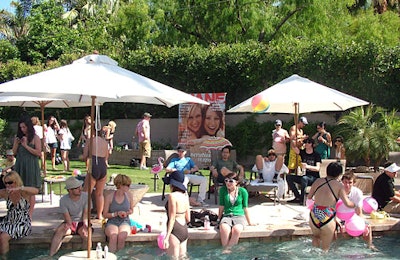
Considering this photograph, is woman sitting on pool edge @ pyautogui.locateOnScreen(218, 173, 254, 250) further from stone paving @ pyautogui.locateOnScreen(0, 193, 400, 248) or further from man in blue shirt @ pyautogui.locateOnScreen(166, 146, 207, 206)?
man in blue shirt @ pyautogui.locateOnScreen(166, 146, 207, 206)

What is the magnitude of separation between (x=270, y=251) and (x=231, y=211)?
79 cm

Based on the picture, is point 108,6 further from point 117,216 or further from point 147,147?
point 117,216

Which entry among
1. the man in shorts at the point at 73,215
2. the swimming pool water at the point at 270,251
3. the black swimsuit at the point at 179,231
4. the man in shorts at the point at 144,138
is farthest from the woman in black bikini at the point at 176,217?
the man in shorts at the point at 144,138

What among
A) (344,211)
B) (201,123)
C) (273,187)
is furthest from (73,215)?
(201,123)

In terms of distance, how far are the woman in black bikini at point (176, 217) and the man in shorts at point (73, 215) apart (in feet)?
4.76

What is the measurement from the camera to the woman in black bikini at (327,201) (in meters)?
7.13

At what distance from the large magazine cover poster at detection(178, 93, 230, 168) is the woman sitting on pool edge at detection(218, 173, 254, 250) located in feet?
29.4

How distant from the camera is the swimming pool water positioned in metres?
7.45

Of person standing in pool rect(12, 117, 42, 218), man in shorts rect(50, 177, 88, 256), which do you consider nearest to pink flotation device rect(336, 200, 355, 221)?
man in shorts rect(50, 177, 88, 256)

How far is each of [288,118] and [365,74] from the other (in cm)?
279

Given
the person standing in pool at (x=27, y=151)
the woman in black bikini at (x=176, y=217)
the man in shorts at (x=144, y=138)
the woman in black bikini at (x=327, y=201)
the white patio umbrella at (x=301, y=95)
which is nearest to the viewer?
the woman in black bikini at (x=176, y=217)

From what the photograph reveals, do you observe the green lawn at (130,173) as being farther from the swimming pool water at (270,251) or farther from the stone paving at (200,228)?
the swimming pool water at (270,251)

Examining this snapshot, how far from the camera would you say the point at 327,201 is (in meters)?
7.12

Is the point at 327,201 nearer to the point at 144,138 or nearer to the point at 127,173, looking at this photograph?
the point at 127,173
